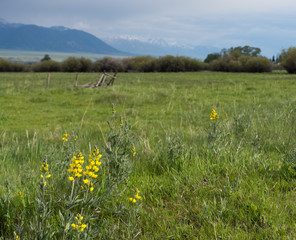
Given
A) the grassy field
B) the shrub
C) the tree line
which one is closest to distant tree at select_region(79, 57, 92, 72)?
the tree line

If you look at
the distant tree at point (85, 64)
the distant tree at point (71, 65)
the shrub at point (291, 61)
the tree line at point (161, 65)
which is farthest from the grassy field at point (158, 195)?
the distant tree at point (85, 64)

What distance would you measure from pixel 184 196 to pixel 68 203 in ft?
4.82

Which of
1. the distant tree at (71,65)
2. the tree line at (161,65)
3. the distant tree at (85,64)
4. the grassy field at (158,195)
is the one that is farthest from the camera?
the distant tree at (85,64)

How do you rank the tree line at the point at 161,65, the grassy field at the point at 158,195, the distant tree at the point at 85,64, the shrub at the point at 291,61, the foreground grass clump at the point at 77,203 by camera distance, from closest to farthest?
the foreground grass clump at the point at 77,203 < the grassy field at the point at 158,195 < the shrub at the point at 291,61 < the tree line at the point at 161,65 < the distant tree at the point at 85,64

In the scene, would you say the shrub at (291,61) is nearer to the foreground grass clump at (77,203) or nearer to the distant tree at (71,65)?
the distant tree at (71,65)

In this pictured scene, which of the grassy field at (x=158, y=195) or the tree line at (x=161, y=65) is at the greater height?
the tree line at (x=161, y=65)

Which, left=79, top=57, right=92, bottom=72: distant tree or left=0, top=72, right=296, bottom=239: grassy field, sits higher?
left=79, top=57, right=92, bottom=72: distant tree

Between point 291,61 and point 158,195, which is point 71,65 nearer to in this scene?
point 291,61

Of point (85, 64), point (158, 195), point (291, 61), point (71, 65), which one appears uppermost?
point (291, 61)

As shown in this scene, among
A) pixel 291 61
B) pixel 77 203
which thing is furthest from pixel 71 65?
pixel 77 203

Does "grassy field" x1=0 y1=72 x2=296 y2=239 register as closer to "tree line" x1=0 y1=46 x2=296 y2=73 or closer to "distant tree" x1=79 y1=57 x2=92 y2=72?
"tree line" x1=0 y1=46 x2=296 y2=73

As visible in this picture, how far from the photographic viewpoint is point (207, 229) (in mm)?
2623

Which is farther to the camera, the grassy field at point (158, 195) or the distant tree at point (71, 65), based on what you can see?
the distant tree at point (71, 65)

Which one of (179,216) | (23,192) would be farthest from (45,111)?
(179,216)
